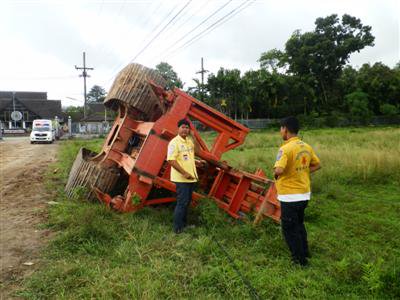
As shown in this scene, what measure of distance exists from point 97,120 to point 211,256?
187ft

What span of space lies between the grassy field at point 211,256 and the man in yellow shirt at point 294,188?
0.25m

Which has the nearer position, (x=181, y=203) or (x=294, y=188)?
(x=294, y=188)

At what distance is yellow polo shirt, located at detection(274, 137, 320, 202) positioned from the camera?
414cm

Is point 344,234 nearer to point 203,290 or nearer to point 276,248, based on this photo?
point 276,248

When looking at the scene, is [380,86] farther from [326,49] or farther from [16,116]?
[16,116]

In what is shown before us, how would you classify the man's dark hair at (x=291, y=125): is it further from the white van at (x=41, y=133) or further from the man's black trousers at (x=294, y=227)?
the white van at (x=41, y=133)

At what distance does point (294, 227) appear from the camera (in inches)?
166

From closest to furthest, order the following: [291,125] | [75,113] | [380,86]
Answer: [291,125] → [380,86] → [75,113]

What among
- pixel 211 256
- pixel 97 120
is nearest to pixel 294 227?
pixel 211 256

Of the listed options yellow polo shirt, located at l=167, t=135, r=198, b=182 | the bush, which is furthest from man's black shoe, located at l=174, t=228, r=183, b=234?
the bush

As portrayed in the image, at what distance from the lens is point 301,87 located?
42781mm

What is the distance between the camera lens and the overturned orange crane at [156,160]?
225 inches

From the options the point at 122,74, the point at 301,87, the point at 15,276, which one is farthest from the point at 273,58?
the point at 15,276

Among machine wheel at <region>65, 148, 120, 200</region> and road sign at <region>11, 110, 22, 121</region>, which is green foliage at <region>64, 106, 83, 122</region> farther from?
machine wheel at <region>65, 148, 120, 200</region>
